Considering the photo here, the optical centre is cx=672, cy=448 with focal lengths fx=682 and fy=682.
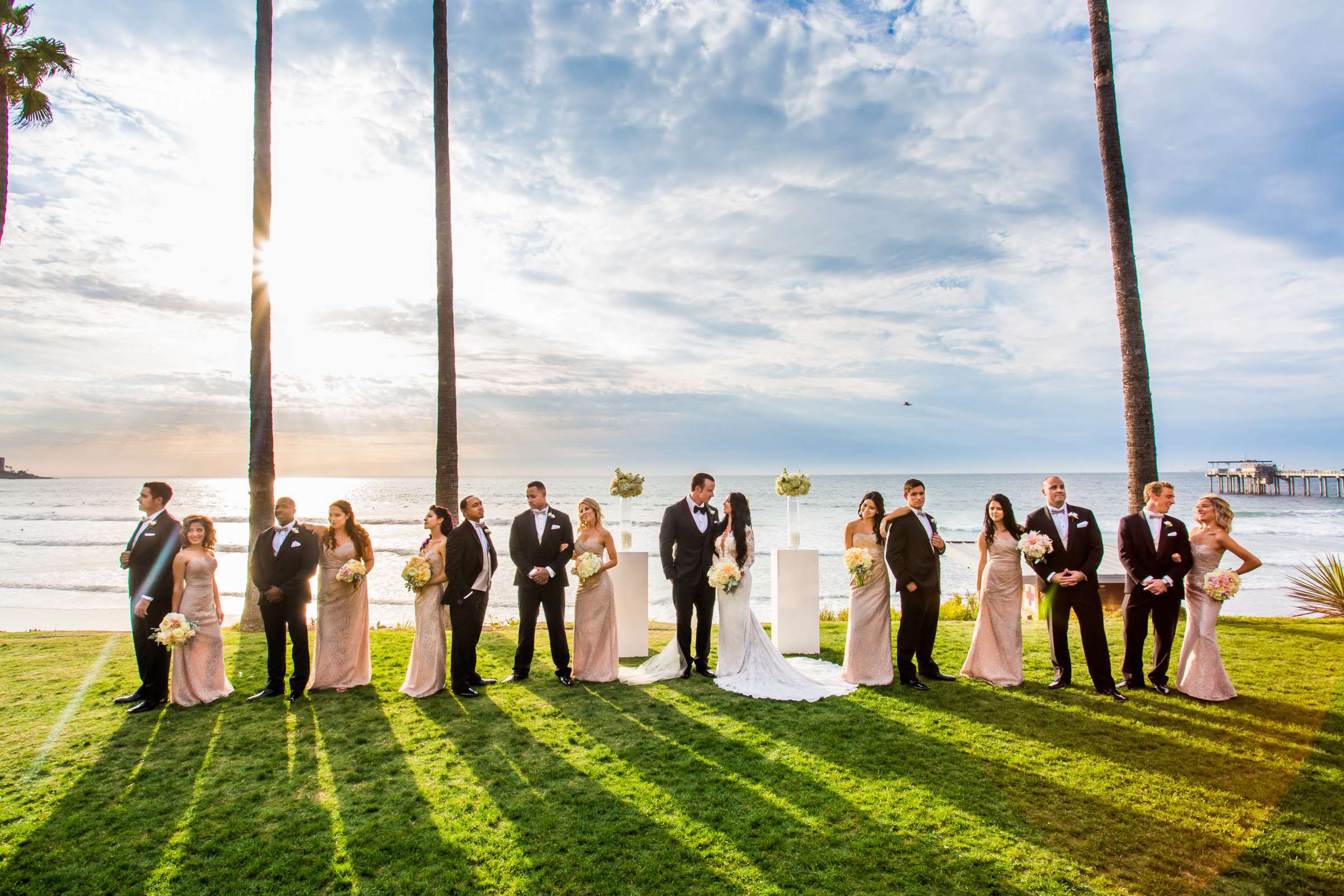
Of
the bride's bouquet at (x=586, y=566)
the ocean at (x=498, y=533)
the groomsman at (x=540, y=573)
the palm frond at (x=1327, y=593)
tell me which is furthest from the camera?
the ocean at (x=498, y=533)

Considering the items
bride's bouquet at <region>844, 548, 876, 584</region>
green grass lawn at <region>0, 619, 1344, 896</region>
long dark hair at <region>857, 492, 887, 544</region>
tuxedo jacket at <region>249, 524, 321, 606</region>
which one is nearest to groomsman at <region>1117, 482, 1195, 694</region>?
green grass lawn at <region>0, 619, 1344, 896</region>

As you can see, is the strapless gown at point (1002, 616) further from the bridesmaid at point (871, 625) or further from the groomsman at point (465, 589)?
the groomsman at point (465, 589)

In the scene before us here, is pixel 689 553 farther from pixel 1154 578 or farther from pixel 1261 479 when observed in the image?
pixel 1261 479

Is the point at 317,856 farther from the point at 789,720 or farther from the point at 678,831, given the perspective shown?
the point at 789,720

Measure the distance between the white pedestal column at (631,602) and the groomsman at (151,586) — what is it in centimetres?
478

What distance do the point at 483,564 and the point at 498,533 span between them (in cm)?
3792

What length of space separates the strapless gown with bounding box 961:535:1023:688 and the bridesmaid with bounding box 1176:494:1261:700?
1.48 m

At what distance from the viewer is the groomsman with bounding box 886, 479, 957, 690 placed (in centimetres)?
731

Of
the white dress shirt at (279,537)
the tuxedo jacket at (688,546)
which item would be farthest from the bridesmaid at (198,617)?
the tuxedo jacket at (688,546)

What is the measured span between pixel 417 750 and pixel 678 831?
102 inches

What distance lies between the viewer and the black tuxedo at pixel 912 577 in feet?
24.0

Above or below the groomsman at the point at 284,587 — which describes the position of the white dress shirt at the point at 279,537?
above

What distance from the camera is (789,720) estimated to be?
6.27 m

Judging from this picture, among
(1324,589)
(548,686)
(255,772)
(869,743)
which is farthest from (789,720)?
(1324,589)
